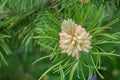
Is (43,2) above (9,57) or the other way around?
above

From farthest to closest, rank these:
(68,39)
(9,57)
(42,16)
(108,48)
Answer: (9,57) < (108,48) < (42,16) < (68,39)

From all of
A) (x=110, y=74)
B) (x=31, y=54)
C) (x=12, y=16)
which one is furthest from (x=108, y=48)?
(x=12, y=16)

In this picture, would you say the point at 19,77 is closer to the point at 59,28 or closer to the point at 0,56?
the point at 0,56
